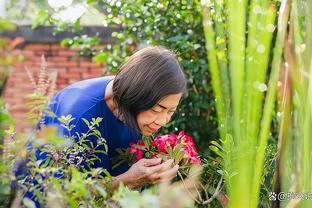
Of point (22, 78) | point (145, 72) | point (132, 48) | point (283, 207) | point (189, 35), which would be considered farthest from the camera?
point (22, 78)

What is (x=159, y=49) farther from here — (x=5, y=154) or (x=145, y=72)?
(x=5, y=154)

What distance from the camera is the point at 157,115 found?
7.64 ft

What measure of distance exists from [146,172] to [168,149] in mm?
115

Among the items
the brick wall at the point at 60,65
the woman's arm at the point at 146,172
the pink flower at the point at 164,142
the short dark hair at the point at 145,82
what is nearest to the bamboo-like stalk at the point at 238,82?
the woman's arm at the point at 146,172

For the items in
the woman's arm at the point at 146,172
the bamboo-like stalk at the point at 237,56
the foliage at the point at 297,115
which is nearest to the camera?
the bamboo-like stalk at the point at 237,56

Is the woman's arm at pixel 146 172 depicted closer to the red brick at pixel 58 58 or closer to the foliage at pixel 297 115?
the foliage at pixel 297 115

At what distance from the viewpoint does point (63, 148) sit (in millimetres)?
1705

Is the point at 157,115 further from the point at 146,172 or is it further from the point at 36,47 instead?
the point at 36,47

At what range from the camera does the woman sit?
2.30m

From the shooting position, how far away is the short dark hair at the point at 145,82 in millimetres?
2293

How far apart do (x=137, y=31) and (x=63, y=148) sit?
97.4 inches

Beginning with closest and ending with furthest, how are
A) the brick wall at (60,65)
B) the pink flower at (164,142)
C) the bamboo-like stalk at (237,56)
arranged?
the bamboo-like stalk at (237,56) → the pink flower at (164,142) → the brick wall at (60,65)

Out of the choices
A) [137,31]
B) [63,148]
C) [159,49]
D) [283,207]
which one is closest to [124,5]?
[137,31]

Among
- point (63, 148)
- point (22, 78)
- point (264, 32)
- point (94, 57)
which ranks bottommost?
point (22, 78)
